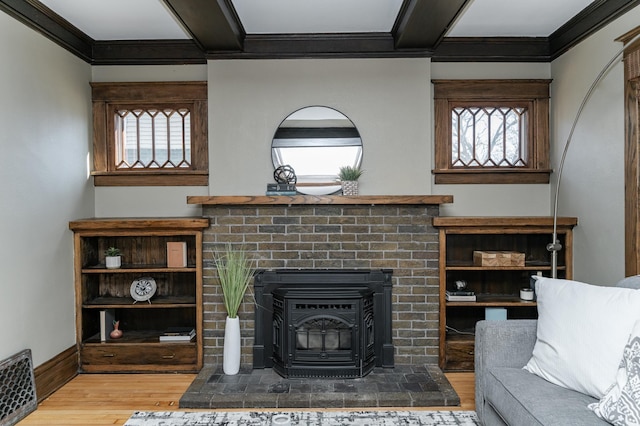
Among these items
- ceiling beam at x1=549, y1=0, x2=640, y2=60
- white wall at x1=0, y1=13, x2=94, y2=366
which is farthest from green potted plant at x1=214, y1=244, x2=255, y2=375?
ceiling beam at x1=549, y1=0, x2=640, y2=60

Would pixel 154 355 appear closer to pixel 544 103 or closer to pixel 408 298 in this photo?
pixel 408 298

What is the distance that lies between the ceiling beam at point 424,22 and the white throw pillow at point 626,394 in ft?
6.71

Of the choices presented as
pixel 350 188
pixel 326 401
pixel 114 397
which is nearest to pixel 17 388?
pixel 114 397

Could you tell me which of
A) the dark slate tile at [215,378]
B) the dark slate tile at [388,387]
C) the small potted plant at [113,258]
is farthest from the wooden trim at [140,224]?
the dark slate tile at [388,387]

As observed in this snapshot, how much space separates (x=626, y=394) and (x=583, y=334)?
0.34 meters

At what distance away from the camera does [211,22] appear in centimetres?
305

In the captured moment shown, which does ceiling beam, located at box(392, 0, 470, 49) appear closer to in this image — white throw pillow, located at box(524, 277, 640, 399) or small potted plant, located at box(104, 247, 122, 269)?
white throw pillow, located at box(524, 277, 640, 399)

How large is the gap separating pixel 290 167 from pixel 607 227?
2.29m

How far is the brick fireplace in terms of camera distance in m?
3.50

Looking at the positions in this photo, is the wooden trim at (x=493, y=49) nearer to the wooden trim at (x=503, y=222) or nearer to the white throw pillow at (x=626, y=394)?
the wooden trim at (x=503, y=222)

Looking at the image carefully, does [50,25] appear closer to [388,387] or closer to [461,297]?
[388,387]

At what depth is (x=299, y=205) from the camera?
3506 millimetres

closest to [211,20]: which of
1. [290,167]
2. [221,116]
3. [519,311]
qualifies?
Result: [221,116]

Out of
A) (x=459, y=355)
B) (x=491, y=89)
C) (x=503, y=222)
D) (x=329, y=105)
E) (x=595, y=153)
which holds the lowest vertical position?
(x=459, y=355)
